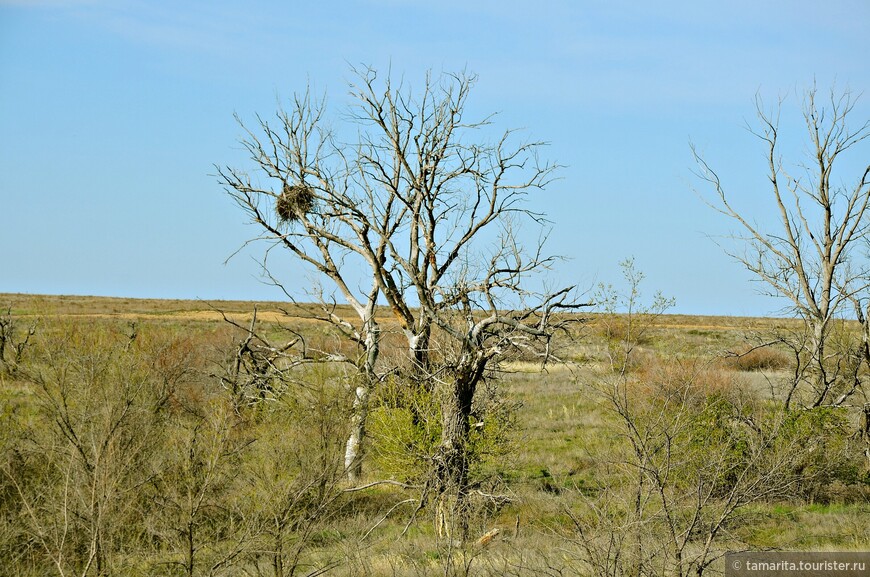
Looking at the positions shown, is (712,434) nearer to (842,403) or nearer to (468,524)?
(842,403)

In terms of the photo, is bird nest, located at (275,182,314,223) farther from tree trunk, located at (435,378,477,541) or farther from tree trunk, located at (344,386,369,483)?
tree trunk, located at (435,378,477,541)

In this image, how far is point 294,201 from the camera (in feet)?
68.1

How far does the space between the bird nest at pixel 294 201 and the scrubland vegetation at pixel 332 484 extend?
13.8 ft

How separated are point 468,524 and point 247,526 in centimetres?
393

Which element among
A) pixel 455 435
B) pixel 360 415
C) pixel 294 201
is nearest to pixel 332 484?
pixel 360 415

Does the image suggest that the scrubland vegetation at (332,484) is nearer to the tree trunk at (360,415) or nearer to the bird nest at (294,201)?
the tree trunk at (360,415)

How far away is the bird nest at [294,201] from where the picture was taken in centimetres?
2070

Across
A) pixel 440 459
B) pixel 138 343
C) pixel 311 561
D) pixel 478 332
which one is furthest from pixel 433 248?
pixel 311 561

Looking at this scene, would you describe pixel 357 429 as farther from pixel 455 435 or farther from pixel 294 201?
pixel 294 201

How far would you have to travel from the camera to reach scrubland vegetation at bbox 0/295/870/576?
34.1 feet

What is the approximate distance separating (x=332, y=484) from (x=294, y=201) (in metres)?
9.84

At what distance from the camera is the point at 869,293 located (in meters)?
20.6

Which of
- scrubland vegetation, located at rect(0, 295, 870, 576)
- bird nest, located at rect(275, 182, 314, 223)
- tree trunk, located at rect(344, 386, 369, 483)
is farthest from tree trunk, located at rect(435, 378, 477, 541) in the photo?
bird nest, located at rect(275, 182, 314, 223)

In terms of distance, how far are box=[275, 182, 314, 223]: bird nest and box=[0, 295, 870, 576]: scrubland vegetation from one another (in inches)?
165
